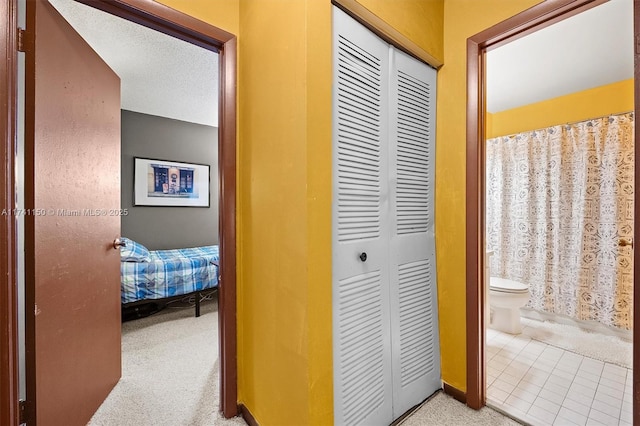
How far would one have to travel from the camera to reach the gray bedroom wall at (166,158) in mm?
3664

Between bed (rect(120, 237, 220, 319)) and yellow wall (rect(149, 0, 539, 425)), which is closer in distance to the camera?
yellow wall (rect(149, 0, 539, 425))

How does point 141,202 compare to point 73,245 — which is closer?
point 73,245

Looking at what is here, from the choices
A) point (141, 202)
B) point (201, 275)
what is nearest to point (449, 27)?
point (201, 275)

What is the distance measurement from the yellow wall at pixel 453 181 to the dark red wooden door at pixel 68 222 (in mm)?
1994

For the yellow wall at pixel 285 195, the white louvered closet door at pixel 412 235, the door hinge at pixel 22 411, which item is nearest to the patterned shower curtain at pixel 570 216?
the white louvered closet door at pixel 412 235

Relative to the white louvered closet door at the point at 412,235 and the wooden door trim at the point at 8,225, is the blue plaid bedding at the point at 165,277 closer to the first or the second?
the wooden door trim at the point at 8,225

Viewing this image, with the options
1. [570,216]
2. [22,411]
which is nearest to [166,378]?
[22,411]

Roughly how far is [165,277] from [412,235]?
2513mm

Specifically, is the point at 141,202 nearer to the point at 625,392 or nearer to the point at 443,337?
the point at 443,337

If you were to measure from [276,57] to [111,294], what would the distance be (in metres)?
1.68

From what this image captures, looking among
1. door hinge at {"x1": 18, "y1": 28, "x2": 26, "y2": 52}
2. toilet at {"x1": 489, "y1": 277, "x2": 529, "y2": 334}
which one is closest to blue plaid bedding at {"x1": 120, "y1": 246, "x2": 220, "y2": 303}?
door hinge at {"x1": 18, "y1": 28, "x2": 26, "y2": 52}

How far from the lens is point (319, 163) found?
3.63 feet

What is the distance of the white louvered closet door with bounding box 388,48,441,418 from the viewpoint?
4.91ft

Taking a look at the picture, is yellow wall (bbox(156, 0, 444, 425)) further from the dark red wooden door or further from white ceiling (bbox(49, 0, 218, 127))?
white ceiling (bbox(49, 0, 218, 127))
